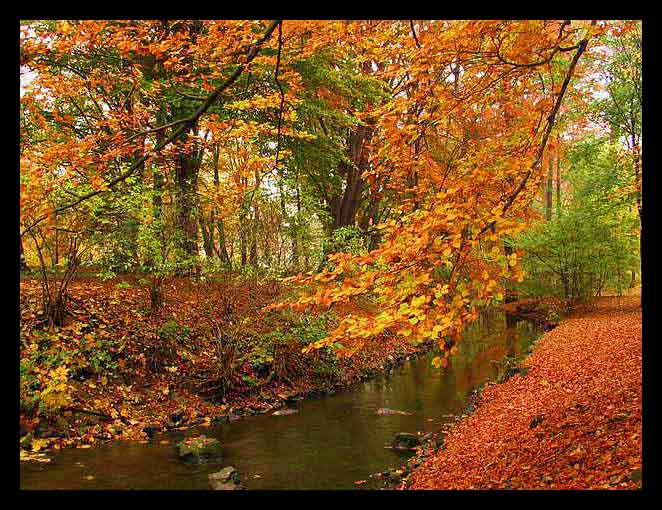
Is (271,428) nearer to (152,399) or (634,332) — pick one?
(152,399)

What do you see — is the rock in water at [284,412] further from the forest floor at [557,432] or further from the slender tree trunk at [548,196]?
the slender tree trunk at [548,196]

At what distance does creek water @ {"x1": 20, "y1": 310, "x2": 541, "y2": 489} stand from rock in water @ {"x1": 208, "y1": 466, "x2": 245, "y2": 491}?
102mm

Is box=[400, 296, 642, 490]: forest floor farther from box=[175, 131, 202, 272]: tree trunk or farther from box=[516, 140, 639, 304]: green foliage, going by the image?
box=[175, 131, 202, 272]: tree trunk

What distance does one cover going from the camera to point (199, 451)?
234 inches

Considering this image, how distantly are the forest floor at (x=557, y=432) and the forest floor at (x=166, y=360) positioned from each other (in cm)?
331

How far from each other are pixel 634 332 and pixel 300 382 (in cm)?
573

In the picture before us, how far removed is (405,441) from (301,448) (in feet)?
4.46

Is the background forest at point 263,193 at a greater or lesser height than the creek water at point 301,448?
greater

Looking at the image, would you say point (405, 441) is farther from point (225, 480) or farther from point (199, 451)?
point (199, 451)

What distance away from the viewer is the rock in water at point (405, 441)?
638cm

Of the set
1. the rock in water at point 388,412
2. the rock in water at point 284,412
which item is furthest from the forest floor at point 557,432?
the rock in water at point 284,412

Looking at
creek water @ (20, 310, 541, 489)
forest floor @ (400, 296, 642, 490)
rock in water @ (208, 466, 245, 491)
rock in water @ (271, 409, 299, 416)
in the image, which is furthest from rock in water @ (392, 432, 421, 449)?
rock in water @ (208, 466, 245, 491)

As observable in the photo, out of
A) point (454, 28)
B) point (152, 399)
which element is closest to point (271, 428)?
point (152, 399)

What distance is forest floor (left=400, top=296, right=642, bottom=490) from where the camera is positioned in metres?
3.56
